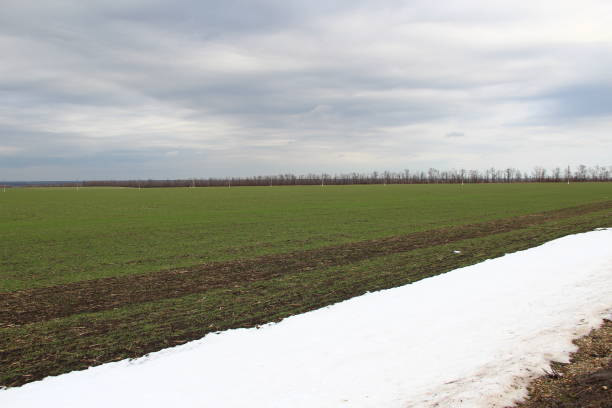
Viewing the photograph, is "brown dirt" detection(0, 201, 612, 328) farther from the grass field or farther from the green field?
the green field

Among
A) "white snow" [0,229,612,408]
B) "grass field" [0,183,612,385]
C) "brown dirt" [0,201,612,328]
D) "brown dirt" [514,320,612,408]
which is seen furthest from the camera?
"brown dirt" [0,201,612,328]

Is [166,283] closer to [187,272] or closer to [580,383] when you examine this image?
[187,272]

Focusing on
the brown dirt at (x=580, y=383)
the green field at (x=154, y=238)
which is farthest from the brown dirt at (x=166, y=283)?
the brown dirt at (x=580, y=383)

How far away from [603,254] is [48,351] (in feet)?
47.5

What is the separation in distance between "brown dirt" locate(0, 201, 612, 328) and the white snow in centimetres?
390

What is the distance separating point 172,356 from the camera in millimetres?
7055

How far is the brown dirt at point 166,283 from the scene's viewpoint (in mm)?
10211

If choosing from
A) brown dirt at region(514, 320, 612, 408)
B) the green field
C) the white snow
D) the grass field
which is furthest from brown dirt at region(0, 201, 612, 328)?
brown dirt at region(514, 320, 612, 408)

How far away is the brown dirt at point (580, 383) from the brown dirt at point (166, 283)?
823 centimetres

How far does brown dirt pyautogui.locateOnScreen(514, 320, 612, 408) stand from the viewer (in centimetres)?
491

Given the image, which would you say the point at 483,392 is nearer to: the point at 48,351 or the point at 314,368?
the point at 314,368

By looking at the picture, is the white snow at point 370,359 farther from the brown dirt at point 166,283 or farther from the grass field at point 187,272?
the brown dirt at point 166,283

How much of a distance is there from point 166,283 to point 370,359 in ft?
24.6

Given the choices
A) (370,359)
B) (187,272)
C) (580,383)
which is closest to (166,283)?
(187,272)
